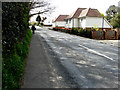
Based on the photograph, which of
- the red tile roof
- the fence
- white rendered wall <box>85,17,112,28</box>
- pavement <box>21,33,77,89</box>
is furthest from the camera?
the red tile roof

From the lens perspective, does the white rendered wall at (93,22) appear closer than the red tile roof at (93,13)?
Yes

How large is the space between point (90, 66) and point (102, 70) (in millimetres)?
743

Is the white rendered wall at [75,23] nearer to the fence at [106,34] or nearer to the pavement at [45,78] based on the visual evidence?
the fence at [106,34]

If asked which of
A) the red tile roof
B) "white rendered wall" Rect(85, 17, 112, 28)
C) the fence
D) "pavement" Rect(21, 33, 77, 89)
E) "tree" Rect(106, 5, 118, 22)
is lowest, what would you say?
"pavement" Rect(21, 33, 77, 89)

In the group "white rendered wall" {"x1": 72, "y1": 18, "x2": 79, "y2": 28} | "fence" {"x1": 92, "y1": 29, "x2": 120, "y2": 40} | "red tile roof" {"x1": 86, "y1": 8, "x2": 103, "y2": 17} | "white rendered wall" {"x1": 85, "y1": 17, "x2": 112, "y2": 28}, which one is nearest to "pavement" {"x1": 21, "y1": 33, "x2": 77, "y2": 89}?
"fence" {"x1": 92, "y1": 29, "x2": 120, "y2": 40}

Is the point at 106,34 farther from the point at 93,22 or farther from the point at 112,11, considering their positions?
the point at 112,11

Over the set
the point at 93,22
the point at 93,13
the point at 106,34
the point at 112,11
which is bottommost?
the point at 106,34

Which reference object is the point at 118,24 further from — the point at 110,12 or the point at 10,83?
the point at 10,83

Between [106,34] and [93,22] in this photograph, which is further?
[93,22]

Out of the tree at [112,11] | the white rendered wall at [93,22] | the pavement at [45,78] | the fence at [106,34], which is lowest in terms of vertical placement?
the pavement at [45,78]

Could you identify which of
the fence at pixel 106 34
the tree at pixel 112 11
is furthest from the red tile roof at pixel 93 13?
the tree at pixel 112 11

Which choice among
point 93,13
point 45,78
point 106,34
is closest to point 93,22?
Answer: point 93,13

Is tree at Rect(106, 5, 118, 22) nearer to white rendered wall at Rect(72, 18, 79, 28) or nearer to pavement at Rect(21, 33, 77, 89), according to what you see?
white rendered wall at Rect(72, 18, 79, 28)

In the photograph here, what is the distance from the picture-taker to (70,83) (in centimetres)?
504
